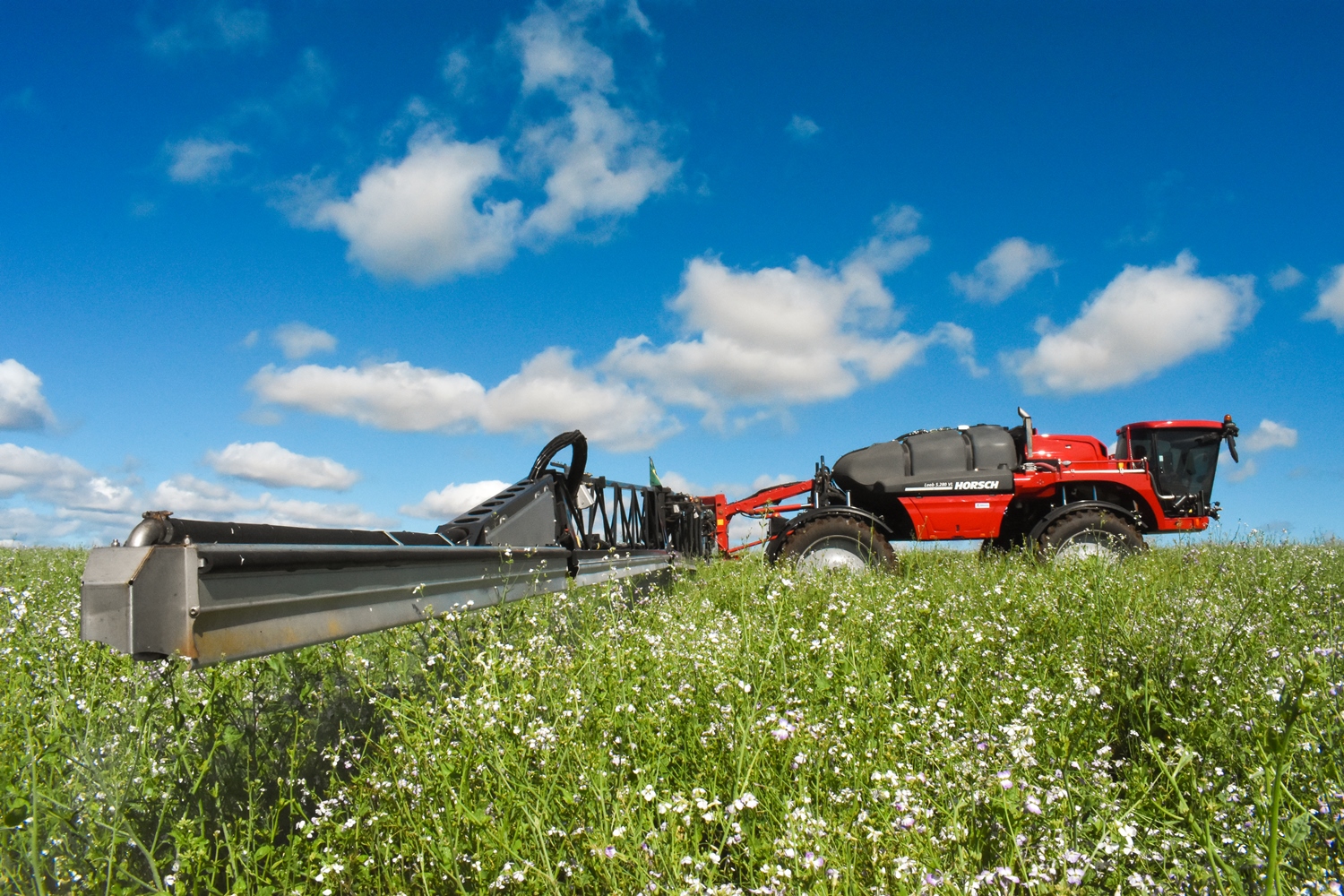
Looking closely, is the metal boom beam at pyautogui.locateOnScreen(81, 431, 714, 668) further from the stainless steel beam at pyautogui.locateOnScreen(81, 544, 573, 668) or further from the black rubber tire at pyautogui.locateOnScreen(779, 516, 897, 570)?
the black rubber tire at pyautogui.locateOnScreen(779, 516, 897, 570)

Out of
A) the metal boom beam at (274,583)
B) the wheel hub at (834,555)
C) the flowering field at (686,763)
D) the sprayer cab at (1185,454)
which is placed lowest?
the flowering field at (686,763)

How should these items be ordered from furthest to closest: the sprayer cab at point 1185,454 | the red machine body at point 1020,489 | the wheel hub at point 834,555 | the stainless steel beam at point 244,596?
1. the sprayer cab at point 1185,454
2. the red machine body at point 1020,489
3. the wheel hub at point 834,555
4. the stainless steel beam at point 244,596

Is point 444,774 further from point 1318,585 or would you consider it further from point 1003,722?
point 1318,585

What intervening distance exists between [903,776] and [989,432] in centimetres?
1025

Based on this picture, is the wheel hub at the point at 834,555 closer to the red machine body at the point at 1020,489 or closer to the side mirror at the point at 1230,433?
the red machine body at the point at 1020,489

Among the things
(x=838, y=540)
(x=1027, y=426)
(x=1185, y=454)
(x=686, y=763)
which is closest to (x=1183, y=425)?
(x=1185, y=454)

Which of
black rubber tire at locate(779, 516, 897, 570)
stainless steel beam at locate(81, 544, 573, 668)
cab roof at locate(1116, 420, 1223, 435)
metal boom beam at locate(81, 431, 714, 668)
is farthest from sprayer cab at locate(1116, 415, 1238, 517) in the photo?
stainless steel beam at locate(81, 544, 573, 668)

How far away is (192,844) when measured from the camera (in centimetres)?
230

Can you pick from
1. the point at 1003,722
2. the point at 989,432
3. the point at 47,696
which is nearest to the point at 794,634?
the point at 1003,722

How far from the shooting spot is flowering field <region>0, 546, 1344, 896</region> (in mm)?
2104

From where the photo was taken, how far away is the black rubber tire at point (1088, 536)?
10.6 meters

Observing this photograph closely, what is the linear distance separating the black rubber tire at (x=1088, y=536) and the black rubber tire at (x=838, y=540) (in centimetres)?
227

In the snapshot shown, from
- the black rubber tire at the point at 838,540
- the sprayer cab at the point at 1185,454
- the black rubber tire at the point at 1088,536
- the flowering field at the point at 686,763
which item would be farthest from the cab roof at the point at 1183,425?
the flowering field at the point at 686,763

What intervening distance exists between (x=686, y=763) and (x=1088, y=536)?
9.95 m
